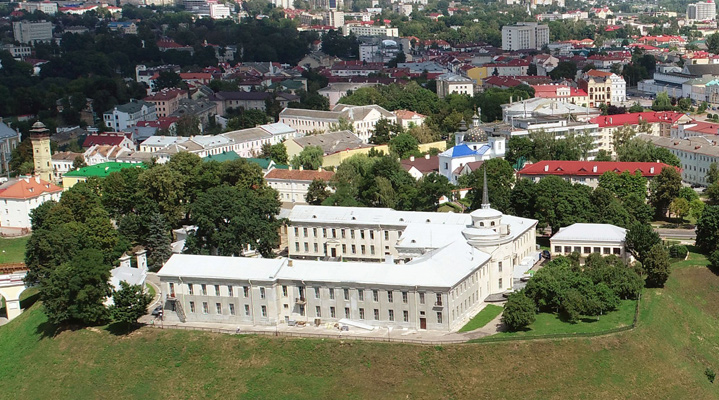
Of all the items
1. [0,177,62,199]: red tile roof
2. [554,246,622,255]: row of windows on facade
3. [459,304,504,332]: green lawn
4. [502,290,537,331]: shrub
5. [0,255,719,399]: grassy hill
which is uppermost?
[0,177,62,199]: red tile roof

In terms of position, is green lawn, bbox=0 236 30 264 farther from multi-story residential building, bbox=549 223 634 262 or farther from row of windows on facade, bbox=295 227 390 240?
multi-story residential building, bbox=549 223 634 262

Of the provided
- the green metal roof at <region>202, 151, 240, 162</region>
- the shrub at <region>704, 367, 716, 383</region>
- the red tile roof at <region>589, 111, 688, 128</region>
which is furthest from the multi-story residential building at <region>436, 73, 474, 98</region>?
the shrub at <region>704, 367, 716, 383</region>

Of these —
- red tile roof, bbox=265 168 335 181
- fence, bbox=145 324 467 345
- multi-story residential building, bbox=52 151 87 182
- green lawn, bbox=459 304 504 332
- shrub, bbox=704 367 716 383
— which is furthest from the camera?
multi-story residential building, bbox=52 151 87 182

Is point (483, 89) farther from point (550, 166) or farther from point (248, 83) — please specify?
point (550, 166)

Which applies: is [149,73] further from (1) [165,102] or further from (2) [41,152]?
(2) [41,152]

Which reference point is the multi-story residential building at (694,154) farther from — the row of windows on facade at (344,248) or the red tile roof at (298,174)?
the row of windows on facade at (344,248)

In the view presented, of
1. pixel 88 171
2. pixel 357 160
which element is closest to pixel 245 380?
pixel 357 160

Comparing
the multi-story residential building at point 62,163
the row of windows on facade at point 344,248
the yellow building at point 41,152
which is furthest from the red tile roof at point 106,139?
the row of windows on facade at point 344,248
